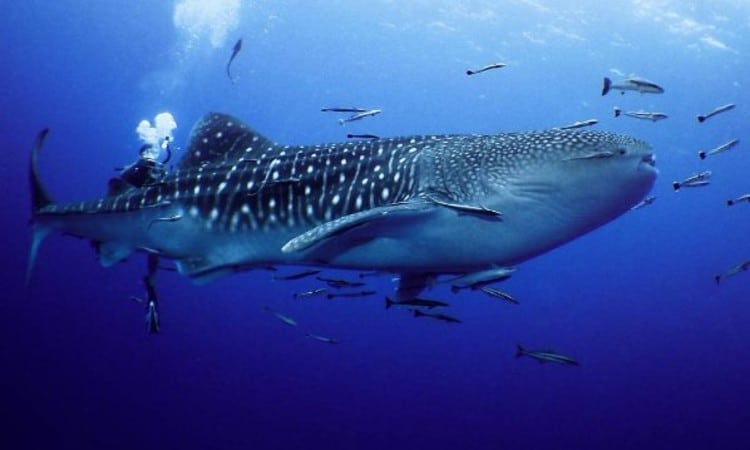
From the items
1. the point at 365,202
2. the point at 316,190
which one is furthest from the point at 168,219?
the point at 365,202

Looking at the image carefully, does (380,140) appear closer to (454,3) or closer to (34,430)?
(34,430)

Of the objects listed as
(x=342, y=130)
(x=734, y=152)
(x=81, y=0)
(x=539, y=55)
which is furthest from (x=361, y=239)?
(x=342, y=130)

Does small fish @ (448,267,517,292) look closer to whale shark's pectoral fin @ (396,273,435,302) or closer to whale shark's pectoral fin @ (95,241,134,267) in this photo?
whale shark's pectoral fin @ (396,273,435,302)

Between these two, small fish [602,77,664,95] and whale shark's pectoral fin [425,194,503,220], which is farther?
small fish [602,77,664,95]

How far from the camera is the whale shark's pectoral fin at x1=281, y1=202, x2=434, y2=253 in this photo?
3.85 metres

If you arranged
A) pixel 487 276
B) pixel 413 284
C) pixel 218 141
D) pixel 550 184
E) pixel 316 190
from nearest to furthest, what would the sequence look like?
1. pixel 550 184
2. pixel 487 276
3. pixel 316 190
4. pixel 413 284
5. pixel 218 141

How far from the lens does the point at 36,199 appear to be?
5914 mm

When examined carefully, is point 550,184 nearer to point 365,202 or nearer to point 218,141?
point 365,202

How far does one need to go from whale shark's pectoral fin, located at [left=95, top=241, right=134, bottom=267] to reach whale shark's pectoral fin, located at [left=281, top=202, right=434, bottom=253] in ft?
8.12

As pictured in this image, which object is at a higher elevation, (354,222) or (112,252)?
(354,222)

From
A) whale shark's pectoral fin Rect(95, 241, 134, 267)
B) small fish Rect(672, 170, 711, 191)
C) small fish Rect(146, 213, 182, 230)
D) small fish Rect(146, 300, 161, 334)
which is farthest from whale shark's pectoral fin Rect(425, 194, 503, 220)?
small fish Rect(672, 170, 711, 191)

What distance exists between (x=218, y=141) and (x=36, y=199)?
1.96 m

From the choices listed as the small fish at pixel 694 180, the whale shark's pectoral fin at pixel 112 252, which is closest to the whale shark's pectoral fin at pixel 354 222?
the whale shark's pectoral fin at pixel 112 252

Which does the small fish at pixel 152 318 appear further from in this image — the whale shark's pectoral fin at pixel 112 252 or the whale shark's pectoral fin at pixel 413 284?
the whale shark's pectoral fin at pixel 413 284
